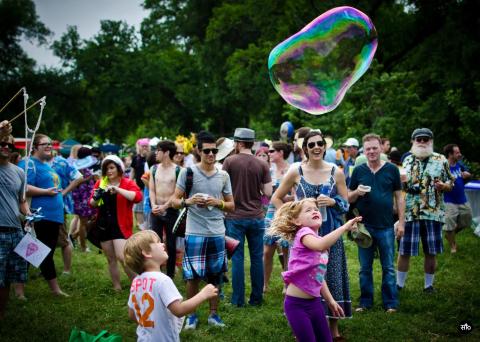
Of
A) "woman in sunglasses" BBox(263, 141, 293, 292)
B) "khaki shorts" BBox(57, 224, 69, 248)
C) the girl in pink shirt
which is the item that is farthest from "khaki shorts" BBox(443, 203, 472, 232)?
"khaki shorts" BBox(57, 224, 69, 248)

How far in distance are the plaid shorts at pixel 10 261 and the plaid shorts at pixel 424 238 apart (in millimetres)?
4736

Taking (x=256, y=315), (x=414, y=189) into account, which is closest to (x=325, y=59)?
(x=414, y=189)

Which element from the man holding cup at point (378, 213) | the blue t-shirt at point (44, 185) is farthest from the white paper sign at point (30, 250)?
the man holding cup at point (378, 213)

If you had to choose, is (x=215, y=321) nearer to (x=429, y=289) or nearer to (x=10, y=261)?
(x=10, y=261)

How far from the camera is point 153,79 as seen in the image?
120 feet

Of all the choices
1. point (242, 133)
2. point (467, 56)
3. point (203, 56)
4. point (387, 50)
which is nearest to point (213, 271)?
point (242, 133)

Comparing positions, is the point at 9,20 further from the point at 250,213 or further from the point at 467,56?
the point at 250,213

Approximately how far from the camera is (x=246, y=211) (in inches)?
265

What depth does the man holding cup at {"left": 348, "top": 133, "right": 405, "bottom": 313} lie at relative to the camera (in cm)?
643

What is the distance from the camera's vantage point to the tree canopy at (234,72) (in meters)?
18.5

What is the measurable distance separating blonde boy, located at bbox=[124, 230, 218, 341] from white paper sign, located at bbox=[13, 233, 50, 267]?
2516 millimetres

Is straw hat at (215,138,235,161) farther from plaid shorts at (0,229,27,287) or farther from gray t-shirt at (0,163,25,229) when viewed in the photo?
plaid shorts at (0,229,27,287)

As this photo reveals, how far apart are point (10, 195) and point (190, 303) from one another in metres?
3.41

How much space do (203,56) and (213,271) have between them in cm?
2722
